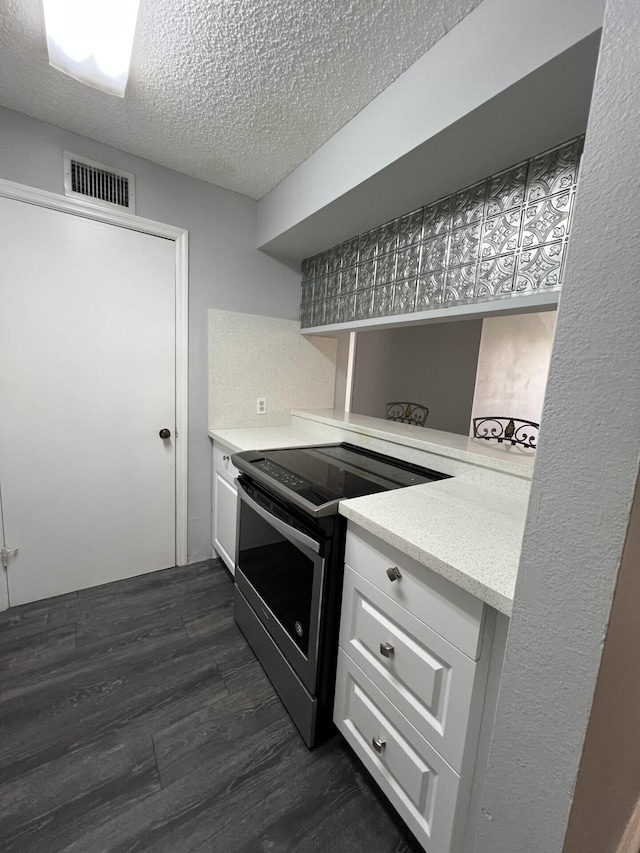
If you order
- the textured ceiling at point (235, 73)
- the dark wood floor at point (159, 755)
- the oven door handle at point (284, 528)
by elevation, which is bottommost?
the dark wood floor at point (159, 755)

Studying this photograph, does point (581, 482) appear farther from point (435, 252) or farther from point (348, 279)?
point (348, 279)

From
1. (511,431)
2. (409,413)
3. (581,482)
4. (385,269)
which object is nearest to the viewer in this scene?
(581,482)

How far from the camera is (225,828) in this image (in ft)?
3.27

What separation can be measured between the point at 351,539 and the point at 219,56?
1664 mm

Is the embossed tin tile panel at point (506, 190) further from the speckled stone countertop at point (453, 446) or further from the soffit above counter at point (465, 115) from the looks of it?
the speckled stone countertop at point (453, 446)

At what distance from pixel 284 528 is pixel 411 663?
560 mm

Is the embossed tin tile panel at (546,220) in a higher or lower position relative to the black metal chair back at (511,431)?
higher

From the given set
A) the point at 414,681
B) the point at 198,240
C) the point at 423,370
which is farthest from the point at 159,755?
the point at 423,370

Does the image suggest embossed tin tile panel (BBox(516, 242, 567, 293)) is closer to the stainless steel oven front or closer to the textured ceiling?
the textured ceiling

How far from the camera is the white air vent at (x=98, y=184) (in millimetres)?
1694

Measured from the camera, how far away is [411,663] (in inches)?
35.2

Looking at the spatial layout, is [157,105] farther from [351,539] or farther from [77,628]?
[77,628]

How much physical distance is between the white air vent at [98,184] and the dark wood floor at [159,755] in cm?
212

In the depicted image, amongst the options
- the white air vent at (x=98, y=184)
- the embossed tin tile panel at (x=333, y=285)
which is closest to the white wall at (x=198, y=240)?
the white air vent at (x=98, y=184)
